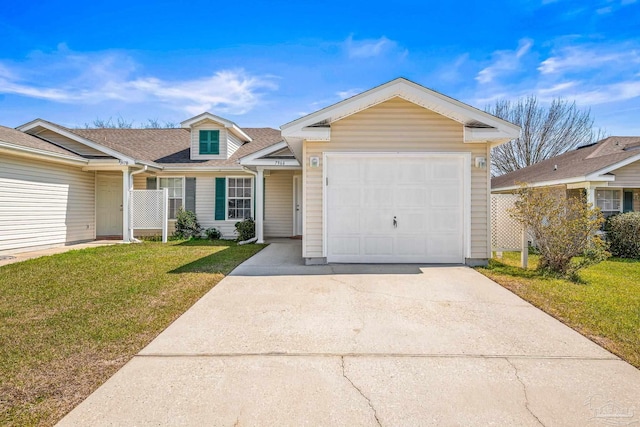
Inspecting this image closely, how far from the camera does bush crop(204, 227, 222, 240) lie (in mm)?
13330

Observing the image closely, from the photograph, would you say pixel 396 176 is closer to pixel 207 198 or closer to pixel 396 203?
pixel 396 203

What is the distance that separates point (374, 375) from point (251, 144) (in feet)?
47.7

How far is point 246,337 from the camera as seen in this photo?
3756mm

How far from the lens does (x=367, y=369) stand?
303cm

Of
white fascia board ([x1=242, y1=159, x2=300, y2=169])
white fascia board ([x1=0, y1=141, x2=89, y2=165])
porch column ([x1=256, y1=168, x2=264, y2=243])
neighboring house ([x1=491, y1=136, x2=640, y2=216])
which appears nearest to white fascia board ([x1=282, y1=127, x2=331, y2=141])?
white fascia board ([x1=242, y1=159, x2=300, y2=169])

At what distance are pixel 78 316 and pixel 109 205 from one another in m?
10.4

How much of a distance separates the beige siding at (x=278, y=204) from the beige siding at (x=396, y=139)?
6.53 meters

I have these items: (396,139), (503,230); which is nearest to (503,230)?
(503,230)

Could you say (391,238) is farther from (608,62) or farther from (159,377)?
(608,62)

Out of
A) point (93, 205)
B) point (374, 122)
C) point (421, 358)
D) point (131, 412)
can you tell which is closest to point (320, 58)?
point (374, 122)

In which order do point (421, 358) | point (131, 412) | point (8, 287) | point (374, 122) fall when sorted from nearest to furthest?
point (131, 412) < point (421, 358) < point (8, 287) < point (374, 122)

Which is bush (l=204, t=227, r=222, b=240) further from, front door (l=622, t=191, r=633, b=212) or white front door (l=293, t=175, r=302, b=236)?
front door (l=622, t=191, r=633, b=212)

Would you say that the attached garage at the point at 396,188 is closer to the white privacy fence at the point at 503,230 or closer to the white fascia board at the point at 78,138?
the white privacy fence at the point at 503,230

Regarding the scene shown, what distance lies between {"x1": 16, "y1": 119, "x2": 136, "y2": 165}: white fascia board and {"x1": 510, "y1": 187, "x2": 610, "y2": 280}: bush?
38.7 ft
